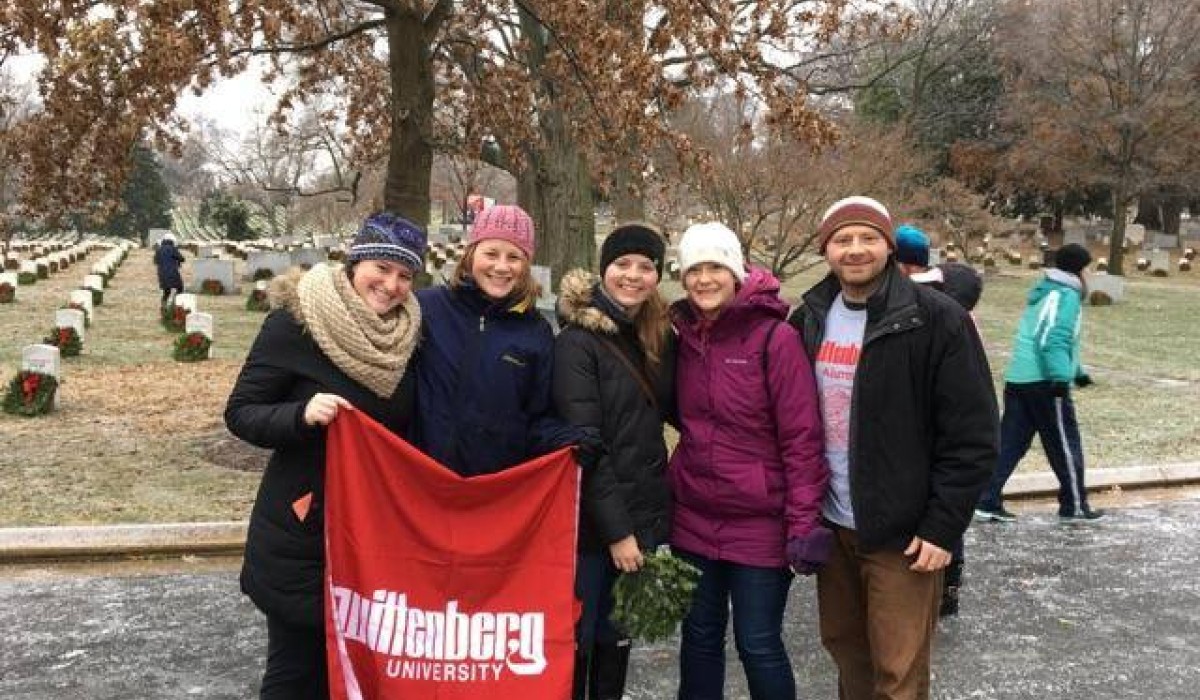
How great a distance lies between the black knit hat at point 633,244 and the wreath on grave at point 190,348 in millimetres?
11639

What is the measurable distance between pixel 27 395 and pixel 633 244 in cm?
864

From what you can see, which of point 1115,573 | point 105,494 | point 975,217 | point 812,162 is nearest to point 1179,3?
point 975,217

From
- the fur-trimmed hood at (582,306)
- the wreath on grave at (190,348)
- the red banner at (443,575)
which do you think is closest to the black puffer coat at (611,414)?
the fur-trimmed hood at (582,306)

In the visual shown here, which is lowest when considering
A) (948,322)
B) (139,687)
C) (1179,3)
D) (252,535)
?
(139,687)

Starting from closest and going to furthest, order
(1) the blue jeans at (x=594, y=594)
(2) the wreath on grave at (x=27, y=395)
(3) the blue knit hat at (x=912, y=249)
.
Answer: (1) the blue jeans at (x=594, y=594)
(3) the blue knit hat at (x=912, y=249)
(2) the wreath on grave at (x=27, y=395)

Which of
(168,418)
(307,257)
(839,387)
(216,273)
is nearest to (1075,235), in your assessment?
(307,257)

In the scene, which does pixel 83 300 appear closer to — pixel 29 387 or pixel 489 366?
pixel 29 387

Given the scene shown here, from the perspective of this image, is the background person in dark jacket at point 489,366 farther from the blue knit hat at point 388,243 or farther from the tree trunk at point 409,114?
the tree trunk at point 409,114

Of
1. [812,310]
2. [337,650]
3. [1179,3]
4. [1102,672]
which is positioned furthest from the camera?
[1179,3]

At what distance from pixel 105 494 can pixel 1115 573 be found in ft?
21.9

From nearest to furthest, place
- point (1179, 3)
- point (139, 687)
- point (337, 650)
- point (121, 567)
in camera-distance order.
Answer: point (337, 650)
point (139, 687)
point (121, 567)
point (1179, 3)

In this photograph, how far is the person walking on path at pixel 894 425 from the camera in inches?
123

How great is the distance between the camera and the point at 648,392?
11.3 feet

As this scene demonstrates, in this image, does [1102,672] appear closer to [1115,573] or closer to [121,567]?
[1115,573]
